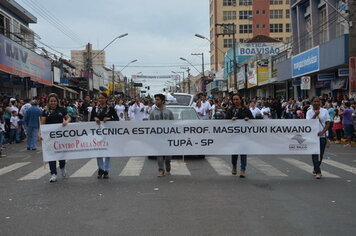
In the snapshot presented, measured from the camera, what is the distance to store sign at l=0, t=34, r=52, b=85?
24.2 metres

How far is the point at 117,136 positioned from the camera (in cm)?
980

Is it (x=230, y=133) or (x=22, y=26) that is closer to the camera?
(x=230, y=133)

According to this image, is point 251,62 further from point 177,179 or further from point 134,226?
point 134,226

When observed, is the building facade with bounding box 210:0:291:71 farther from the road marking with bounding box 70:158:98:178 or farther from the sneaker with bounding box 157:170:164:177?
the sneaker with bounding box 157:170:164:177

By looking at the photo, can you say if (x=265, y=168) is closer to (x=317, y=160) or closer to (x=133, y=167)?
(x=317, y=160)

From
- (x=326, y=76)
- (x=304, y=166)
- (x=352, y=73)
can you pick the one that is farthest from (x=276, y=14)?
(x=304, y=166)

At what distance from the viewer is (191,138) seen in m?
9.93

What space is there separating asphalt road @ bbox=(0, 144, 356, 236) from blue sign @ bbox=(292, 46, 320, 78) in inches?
691

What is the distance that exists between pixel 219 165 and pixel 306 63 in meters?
20.2

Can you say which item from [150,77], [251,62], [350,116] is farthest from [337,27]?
[150,77]

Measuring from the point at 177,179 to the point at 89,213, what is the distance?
2.98 metres

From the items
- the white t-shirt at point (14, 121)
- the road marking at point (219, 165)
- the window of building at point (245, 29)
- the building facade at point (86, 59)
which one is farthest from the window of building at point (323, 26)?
the window of building at point (245, 29)

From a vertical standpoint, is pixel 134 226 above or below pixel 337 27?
below

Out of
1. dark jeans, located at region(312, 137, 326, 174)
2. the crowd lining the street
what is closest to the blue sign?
the crowd lining the street
